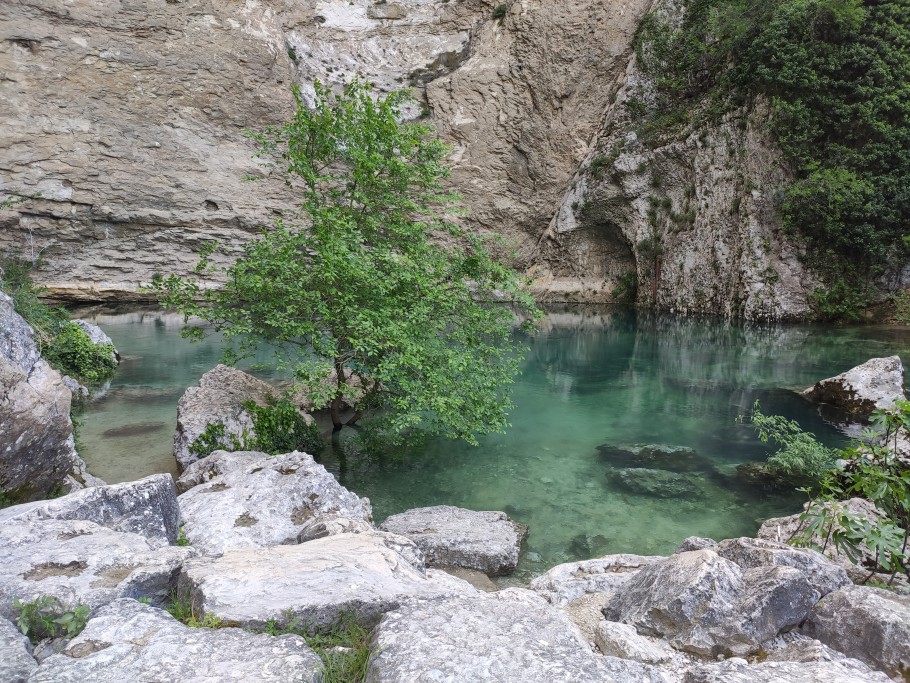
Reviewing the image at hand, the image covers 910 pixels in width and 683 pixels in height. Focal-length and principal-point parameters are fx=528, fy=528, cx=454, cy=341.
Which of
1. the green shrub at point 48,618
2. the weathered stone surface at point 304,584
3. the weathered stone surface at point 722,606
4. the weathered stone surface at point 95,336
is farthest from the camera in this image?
the weathered stone surface at point 95,336

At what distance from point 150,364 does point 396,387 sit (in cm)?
1095

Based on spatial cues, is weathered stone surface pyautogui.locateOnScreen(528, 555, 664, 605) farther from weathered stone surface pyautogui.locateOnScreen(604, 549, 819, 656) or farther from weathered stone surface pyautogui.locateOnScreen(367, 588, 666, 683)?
weathered stone surface pyautogui.locateOnScreen(367, 588, 666, 683)

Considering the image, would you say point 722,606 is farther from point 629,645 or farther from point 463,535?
point 463,535

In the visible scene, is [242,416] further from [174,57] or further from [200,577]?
[174,57]

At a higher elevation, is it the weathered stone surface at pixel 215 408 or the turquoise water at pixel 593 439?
the weathered stone surface at pixel 215 408

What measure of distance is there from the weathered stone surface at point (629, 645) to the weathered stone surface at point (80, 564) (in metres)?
2.23

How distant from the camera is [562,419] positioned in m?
10.9

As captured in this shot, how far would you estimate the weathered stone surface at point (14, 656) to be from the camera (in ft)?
5.94

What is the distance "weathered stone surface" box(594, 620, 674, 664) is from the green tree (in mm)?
3862

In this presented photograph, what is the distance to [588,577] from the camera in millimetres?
4445

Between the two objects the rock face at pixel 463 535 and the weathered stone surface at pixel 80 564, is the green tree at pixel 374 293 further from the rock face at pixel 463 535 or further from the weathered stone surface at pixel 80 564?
the weathered stone surface at pixel 80 564

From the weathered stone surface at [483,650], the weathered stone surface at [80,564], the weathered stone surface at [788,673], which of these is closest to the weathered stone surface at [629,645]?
the weathered stone surface at [483,650]

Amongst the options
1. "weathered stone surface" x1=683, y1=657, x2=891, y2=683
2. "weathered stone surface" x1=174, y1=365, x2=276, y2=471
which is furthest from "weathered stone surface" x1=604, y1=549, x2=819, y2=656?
"weathered stone surface" x1=174, y1=365, x2=276, y2=471

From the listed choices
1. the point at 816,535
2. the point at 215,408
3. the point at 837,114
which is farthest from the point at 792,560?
the point at 837,114
